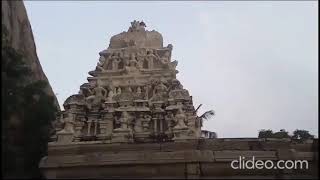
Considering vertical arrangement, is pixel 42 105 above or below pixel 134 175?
above

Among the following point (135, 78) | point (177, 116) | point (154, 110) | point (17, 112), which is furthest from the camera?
point (135, 78)

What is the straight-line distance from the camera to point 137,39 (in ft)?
82.6

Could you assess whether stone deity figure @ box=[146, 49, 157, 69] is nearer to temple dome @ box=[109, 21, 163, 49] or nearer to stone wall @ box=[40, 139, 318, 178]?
temple dome @ box=[109, 21, 163, 49]

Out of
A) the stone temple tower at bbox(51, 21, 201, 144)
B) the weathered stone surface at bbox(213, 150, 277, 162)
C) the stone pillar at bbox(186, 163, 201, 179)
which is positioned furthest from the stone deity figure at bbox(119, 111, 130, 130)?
the weathered stone surface at bbox(213, 150, 277, 162)

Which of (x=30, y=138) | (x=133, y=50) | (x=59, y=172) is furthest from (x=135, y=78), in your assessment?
(x=30, y=138)

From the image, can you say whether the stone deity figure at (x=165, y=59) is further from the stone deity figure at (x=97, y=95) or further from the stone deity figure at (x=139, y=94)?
the stone deity figure at (x=97, y=95)

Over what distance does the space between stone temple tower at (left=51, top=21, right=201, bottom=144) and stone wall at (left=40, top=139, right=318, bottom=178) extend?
311cm

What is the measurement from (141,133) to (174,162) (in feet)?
19.6

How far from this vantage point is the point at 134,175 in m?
15.0

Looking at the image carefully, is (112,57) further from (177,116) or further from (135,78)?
(177,116)

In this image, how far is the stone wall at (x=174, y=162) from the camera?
1470 centimetres

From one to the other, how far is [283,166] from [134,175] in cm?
446

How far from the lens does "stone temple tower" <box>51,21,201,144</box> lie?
67.1 feet

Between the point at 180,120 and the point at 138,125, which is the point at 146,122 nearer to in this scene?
the point at 138,125
